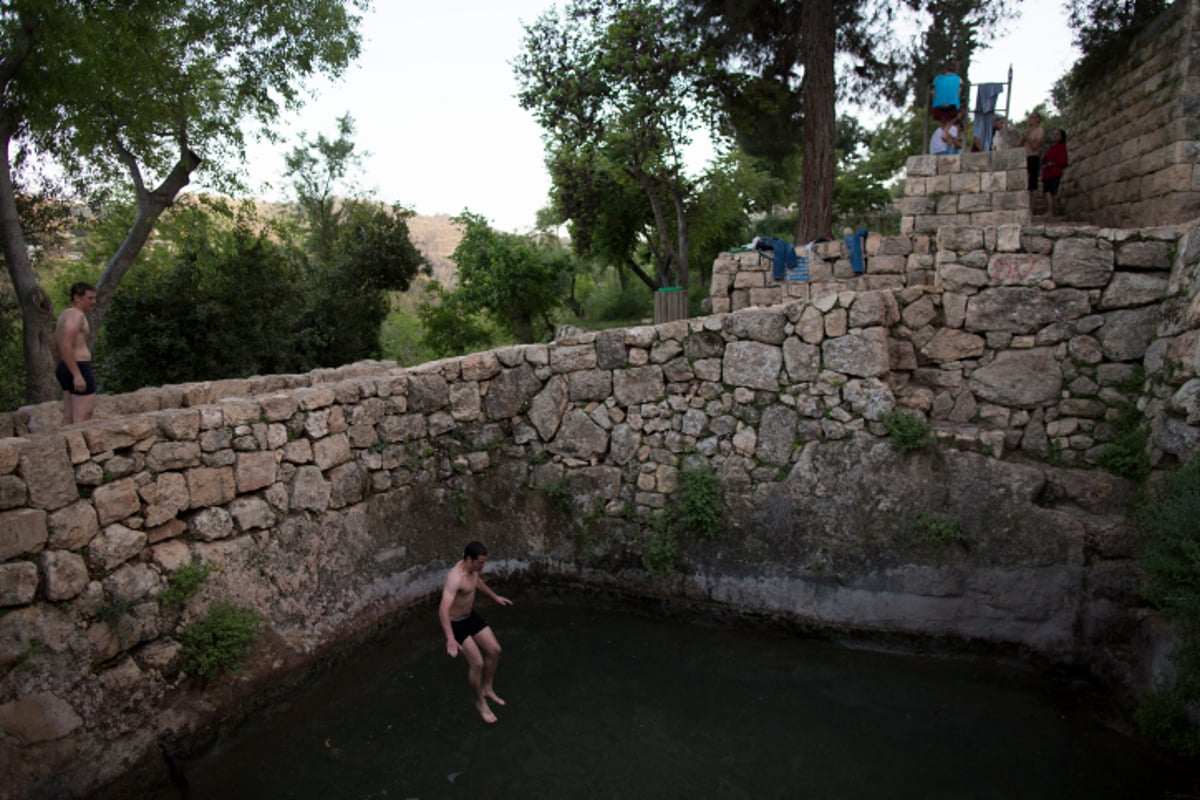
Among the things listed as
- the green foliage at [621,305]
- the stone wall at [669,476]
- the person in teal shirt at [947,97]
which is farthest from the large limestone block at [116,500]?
the green foliage at [621,305]

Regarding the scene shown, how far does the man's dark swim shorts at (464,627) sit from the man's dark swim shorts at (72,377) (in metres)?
3.60

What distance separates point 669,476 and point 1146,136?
7.09m

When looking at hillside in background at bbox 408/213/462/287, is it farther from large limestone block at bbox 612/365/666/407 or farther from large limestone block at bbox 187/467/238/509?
large limestone block at bbox 187/467/238/509

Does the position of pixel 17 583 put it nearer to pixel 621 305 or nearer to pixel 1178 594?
pixel 1178 594

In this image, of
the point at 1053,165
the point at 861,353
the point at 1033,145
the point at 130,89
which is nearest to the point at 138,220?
the point at 130,89

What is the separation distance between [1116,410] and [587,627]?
5200 mm

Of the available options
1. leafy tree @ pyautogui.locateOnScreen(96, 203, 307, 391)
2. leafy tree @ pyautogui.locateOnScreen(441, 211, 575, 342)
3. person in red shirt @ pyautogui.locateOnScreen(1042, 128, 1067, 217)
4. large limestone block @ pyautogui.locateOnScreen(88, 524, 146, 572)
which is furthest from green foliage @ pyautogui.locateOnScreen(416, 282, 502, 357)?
large limestone block @ pyautogui.locateOnScreen(88, 524, 146, 572)

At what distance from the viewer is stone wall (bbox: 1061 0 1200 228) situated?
8.04m

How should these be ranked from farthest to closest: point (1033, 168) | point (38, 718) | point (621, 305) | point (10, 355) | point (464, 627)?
1. point (621, 305)
2. point (10, 355)
3. point (1033, 168)
4. point (464, 627)
5. point (38, 718)

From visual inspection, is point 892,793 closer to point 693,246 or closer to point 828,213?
point 828,213

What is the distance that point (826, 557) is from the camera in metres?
6.84

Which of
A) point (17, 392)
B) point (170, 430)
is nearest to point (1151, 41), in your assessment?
point (170, 430)

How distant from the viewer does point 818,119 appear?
1114 cm

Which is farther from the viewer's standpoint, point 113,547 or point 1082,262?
point 1082,262
